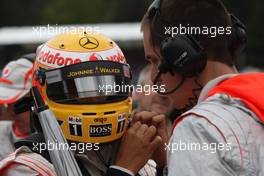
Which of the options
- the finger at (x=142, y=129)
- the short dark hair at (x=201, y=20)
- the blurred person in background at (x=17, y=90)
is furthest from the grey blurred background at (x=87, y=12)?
the finger at (x=142, y=129)

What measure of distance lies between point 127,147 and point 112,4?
4825 centimetres

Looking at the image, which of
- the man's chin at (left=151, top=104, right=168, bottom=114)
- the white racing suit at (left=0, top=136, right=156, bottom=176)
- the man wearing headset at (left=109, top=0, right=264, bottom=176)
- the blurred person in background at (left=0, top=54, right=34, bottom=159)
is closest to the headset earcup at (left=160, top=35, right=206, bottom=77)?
the man wearing headset at (left=109, top=0, right=264, bottom=176)

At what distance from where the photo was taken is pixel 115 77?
2760 mm

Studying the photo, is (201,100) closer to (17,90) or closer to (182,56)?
(182,56)

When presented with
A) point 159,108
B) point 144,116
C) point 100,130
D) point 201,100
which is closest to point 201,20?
point 201,100

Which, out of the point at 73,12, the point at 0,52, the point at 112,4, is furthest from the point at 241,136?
the point at 112,4

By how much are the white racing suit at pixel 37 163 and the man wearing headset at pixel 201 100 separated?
11 centimetres

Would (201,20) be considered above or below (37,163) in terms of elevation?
above

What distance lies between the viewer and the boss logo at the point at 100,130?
8.84ft

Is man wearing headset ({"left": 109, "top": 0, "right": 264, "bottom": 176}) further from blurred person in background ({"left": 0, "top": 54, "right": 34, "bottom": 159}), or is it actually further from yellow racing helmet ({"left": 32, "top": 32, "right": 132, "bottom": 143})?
blurred person in background ({"left": 0, "top": 54, "right": 34, "bottom": 159})

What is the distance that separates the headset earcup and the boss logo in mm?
392

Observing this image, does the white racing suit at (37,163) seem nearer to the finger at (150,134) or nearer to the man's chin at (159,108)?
the finger at (150,134)

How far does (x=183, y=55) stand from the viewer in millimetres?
2680

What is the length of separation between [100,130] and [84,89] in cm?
20
